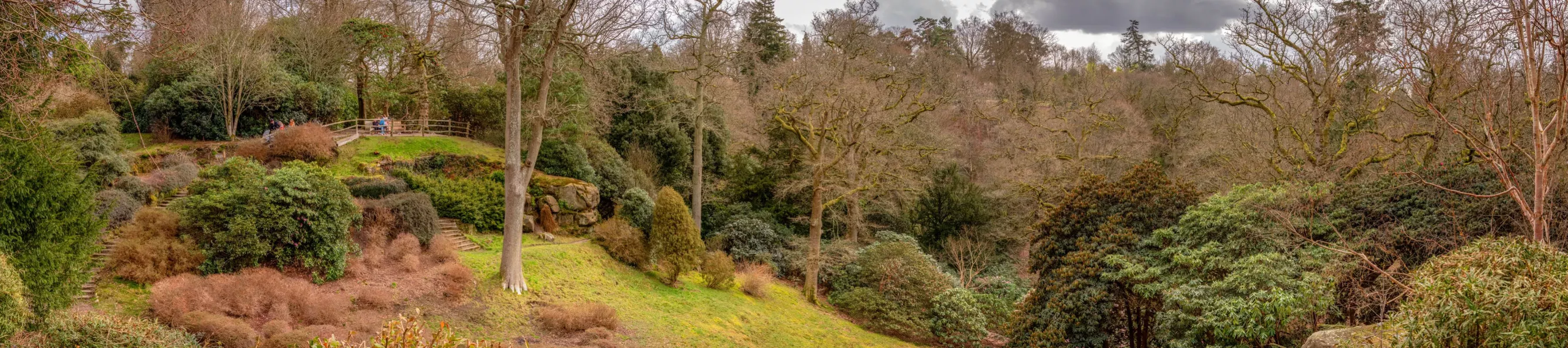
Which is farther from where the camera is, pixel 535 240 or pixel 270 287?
pixel 535 240

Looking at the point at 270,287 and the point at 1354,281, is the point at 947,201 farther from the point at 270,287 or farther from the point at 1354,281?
the point at 270,287

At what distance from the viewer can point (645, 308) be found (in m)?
16.7

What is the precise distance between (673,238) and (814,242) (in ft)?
17.5

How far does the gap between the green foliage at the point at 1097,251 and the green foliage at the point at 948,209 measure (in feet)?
37.4

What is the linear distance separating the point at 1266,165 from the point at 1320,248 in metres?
8.30

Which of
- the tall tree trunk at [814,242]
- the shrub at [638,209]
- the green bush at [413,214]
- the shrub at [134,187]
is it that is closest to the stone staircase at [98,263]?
the shrub at [134,187]

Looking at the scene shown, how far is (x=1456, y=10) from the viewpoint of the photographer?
12547 mm

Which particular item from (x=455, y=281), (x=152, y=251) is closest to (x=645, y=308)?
(x=455, y=281)

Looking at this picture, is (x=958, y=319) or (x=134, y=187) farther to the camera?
(x=958, y=319)

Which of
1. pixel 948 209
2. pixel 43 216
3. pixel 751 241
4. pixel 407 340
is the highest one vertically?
pixel 43 216

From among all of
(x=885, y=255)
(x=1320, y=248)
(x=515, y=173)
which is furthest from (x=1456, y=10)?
(x=515, y=173)

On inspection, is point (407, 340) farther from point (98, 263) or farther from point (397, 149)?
point (397, 149)

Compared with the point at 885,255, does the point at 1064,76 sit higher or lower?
higher

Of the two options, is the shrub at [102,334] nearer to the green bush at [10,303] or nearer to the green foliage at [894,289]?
the green bush at [10,303]
